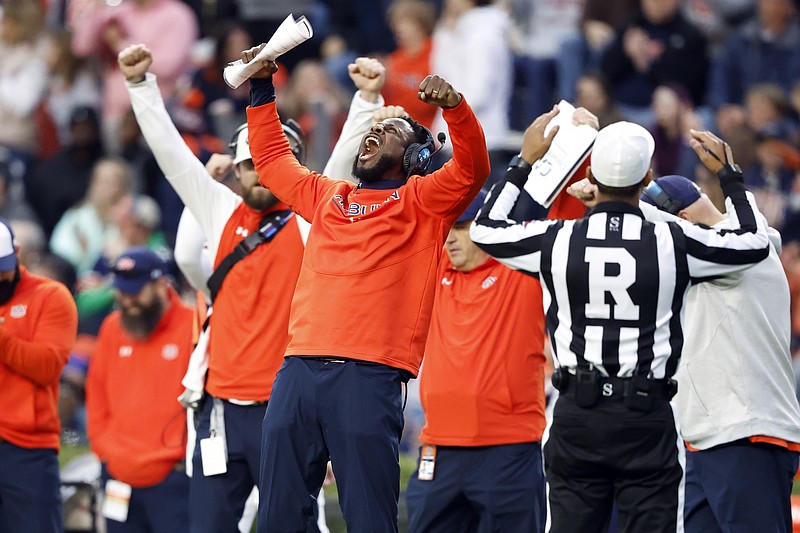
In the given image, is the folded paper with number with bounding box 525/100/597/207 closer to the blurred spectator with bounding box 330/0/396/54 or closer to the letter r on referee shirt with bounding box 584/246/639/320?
the letter r on referee shirt with bounding box 584/246/639/320

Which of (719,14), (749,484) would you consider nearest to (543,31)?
(719,14)

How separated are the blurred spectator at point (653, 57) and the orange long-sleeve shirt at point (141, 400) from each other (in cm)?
556

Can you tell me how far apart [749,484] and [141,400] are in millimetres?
3906

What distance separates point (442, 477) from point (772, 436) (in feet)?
5.73

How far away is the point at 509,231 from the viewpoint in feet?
19.6

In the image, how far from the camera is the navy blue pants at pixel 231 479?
709 centimetres

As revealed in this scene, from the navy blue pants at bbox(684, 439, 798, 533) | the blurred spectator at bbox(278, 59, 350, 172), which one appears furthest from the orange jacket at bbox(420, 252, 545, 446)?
the blurred spectator at bbox(278, 59, 350, 172)

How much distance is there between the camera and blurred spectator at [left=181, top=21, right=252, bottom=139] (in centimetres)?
1352

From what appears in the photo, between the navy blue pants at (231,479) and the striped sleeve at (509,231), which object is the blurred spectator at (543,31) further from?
the striped sleeve at (509,231)

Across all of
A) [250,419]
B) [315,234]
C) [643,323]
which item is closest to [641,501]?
[643,323]

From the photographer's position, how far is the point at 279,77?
1398 cm

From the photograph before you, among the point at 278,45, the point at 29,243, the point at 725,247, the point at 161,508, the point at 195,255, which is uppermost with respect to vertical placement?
the point at 278,45

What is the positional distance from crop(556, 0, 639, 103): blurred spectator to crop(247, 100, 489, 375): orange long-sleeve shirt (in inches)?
281

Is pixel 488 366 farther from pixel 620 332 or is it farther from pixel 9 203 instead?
pixel 9 203
